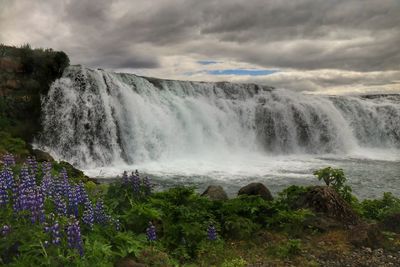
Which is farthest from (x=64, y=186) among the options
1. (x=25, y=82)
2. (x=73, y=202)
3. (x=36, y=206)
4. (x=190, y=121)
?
(x=190, y=121)

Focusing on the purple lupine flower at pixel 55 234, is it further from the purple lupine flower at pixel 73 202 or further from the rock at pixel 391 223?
the rock at pixel 391 223

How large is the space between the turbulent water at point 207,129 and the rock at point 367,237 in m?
11.6

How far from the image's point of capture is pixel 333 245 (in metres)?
8.31

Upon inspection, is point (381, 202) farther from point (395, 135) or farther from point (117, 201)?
point (395, 135)

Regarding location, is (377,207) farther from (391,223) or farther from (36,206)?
(36,206)

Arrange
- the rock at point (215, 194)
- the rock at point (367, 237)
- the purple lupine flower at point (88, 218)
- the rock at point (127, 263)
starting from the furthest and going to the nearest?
the rock at point (215, 194) < the rock at point (367, 237) < the purple lupine flower at point (88, 218) < the rock at point (127, 263)

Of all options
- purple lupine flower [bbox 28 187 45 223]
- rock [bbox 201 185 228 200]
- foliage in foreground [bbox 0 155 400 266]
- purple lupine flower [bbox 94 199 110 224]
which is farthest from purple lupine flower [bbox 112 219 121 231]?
rock [bbox 201 185 228 200]

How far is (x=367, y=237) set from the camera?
27.5ft

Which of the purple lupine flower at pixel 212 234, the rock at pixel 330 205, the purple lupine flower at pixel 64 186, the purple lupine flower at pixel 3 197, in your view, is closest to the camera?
the purple lupine flower at pixel 3 197

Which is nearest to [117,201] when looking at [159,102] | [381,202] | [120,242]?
[120,242]

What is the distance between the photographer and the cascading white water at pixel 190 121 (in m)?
25.0

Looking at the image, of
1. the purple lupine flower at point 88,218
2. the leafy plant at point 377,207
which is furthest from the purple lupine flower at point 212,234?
the leafy plant at point 377,207

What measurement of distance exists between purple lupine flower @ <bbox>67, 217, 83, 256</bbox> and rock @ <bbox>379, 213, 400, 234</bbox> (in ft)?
21.9

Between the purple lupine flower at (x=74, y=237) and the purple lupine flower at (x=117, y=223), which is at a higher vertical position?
the purple lupine flower at (x=74, y=237)
